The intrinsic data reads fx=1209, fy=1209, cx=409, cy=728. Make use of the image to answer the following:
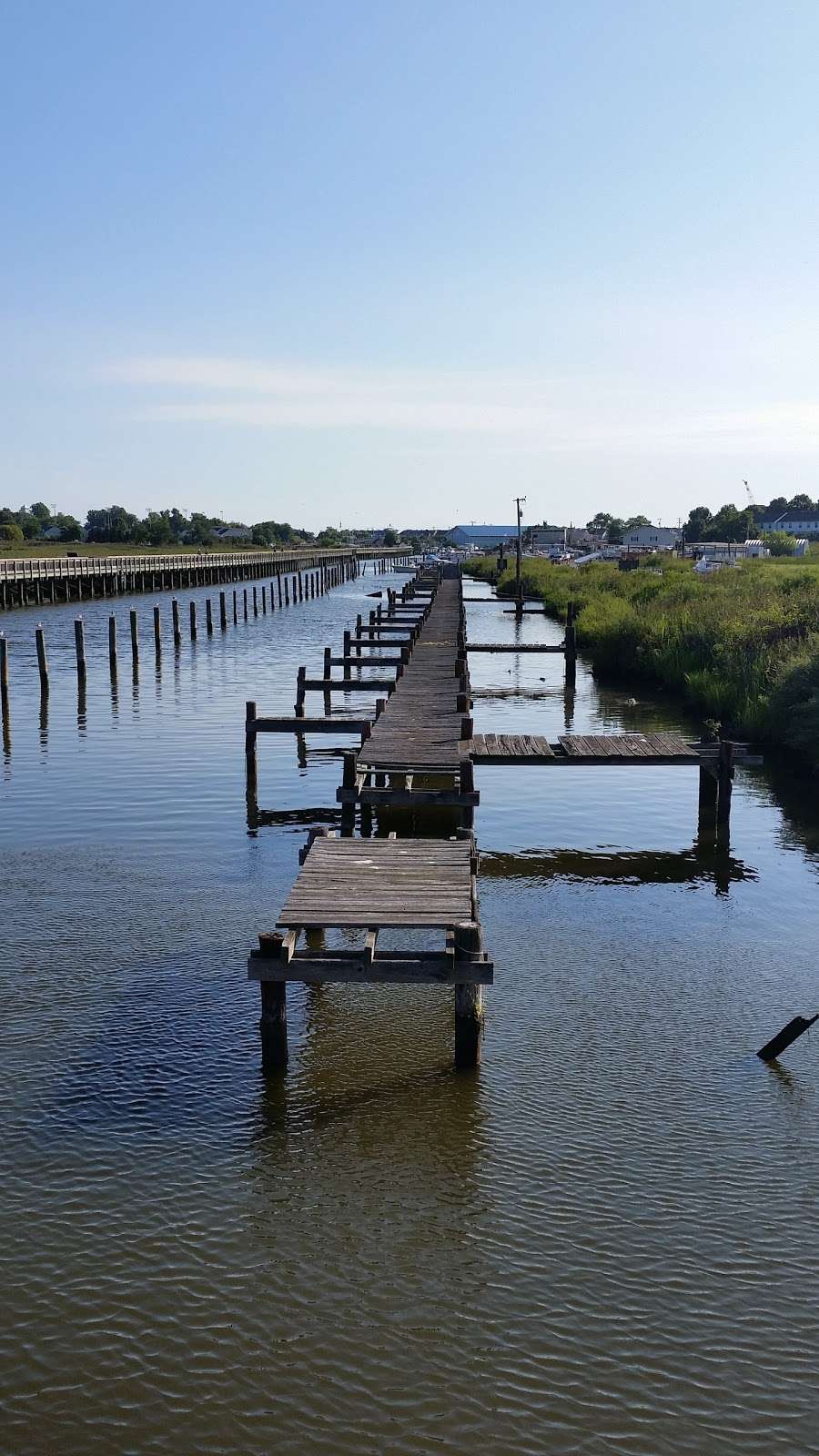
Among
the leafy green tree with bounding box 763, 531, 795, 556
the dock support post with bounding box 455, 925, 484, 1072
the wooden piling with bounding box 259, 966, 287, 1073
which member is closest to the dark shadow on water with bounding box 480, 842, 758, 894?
the dock support post with bounding box 455, 925, 484, 1072

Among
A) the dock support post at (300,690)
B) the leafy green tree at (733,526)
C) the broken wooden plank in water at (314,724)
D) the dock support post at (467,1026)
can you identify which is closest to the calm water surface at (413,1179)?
the dock support post at (467,1026)

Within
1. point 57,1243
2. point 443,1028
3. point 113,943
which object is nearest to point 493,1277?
point 57,1243

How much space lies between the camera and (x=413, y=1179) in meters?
8.57

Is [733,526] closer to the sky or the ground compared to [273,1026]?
closer to the sky

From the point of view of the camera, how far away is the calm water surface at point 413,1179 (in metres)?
6.48

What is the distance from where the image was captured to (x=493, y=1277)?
24.5ft

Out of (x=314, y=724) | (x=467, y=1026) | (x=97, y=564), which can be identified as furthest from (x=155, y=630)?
(x=467, y=1026)

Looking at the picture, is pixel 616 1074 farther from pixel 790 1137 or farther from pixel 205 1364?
pixel 205 1364

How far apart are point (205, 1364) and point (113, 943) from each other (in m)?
7.24

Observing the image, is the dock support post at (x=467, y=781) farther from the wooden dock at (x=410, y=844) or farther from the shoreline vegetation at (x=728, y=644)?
the shoreline vegetation at (x=728, y=644)

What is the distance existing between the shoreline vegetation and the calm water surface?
804 cm

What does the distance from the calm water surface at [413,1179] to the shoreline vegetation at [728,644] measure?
26.4 feet

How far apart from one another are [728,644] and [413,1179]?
961 inches

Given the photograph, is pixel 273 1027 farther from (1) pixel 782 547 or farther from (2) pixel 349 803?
(1) pixel 782 547
